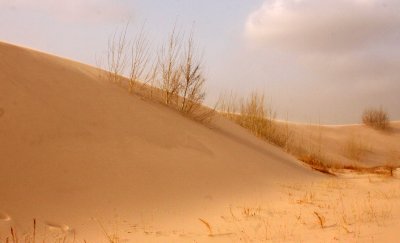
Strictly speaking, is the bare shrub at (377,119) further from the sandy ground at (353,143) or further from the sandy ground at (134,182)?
the sandy ground at (134,182)

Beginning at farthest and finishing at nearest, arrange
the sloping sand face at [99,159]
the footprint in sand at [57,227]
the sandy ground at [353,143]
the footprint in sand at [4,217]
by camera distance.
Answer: the sandy ground at [353,143]
the sloping sand face at [99,159]
the footprint in sand at [57,227]
the footprint in sand at [4,217]

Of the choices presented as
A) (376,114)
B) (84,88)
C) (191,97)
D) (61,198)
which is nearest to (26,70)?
(84,88)

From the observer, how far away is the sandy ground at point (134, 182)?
309 cm

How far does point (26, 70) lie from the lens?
18.0 ft

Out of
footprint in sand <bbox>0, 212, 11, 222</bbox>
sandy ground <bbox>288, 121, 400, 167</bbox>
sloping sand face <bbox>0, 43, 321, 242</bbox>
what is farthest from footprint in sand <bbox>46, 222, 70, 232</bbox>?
sandy ground <bbox>288, 121, 400, 167</bbox>

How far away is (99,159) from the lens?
4.28 m

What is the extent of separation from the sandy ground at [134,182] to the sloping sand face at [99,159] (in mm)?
15

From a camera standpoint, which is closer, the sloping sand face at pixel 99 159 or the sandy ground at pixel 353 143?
the sloping sand face at pixel 99 159

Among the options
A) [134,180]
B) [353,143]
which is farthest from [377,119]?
[134,180]

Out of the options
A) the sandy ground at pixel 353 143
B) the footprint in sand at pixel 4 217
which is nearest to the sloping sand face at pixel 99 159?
the footprint in sand at pixel 4 217

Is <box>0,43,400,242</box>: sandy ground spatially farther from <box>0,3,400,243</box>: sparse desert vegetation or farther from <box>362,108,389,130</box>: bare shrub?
<box>362,108,389,130</box>: bare shrub

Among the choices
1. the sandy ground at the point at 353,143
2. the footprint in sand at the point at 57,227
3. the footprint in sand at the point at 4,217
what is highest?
the sandy ground at the point at 353,143

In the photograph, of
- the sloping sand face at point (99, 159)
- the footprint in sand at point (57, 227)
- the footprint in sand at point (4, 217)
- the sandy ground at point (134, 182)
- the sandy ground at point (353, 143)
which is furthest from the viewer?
the sandy ground at point (353, 143)

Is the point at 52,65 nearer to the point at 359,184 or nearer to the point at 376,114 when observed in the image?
the point at 359,184
